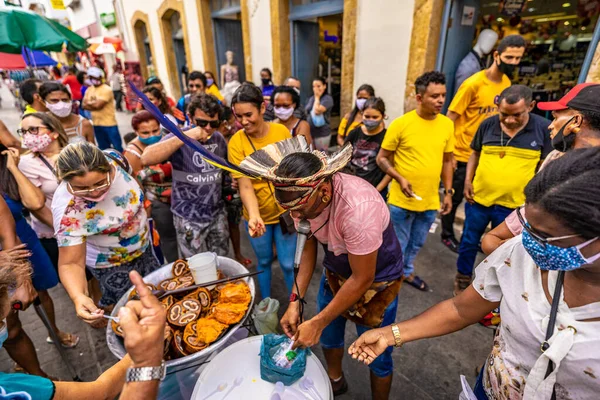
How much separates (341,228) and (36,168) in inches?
99.4

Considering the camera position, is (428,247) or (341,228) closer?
(341,228)

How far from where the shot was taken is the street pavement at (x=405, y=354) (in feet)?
7.73

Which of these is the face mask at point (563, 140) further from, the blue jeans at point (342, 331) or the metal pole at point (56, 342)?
the metal pole at point (56, 342)

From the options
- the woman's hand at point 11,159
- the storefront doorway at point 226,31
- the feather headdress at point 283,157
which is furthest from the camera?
the storefront doorway at point 226,31

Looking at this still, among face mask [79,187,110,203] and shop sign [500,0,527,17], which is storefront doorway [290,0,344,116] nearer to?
shop sign [500,0,527,17]

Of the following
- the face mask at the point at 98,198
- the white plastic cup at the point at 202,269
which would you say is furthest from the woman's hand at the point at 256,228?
the face mask at the point at 98,198

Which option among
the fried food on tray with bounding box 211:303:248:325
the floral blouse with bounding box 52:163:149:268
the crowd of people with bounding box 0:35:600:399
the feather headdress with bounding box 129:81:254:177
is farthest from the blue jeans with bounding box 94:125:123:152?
the fried food on tray with bounding box 211:303:248:325

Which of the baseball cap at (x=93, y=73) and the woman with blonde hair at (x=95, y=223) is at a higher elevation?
the baseball cap at (x=93, y=73)

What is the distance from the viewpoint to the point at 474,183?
2.93m

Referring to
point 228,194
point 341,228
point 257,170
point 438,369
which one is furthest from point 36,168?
point 438,369

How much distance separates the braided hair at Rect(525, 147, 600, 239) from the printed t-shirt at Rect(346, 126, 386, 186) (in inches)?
101

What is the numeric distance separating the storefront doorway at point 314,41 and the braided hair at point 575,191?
5.80 metres

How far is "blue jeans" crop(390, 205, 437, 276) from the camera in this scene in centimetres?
300

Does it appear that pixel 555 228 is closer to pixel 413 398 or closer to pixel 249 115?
pixel 413 398
